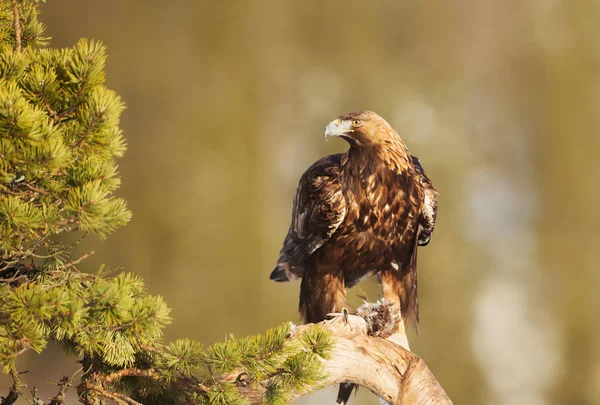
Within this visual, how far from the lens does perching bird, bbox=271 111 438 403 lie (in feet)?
10.0

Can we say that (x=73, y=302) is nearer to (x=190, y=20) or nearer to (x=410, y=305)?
(x=410, y=305)

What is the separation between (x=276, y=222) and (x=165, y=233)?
1.26 metres

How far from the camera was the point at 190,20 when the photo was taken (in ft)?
26.6

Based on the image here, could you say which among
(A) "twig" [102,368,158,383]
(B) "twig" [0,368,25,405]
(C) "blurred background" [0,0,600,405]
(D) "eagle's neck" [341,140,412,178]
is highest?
(C) "blurred background" [0,0,600,405]

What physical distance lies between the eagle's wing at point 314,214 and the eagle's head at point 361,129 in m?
0.20

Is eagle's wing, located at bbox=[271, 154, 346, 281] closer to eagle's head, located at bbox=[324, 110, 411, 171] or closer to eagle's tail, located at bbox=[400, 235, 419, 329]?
eagle's head, located at bbox=[324, 110, 411, 171]

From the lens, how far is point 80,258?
1.85 meters

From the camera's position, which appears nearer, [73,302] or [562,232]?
[73,302]

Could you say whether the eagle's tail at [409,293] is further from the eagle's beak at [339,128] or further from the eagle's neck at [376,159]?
the eagle's beak at [339,128]

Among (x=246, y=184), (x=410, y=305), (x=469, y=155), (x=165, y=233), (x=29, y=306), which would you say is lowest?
(x=29, y=306)

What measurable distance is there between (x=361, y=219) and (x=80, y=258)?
1.49 m

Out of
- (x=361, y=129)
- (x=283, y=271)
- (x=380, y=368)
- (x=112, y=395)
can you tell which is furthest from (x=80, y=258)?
(x=283, y=271)

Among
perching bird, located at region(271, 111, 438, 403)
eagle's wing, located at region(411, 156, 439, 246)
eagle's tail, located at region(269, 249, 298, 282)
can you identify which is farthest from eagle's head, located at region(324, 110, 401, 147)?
eagle's tail, located at region(269, 249, 298, 282)

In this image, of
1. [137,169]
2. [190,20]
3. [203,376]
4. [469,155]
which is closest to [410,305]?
[203,376]
